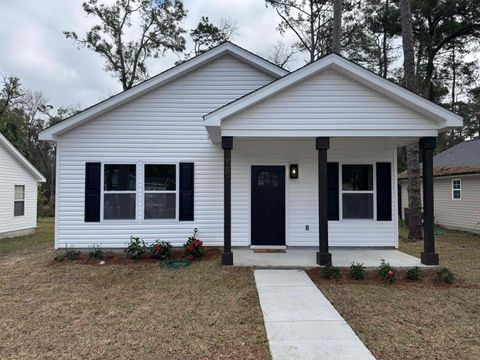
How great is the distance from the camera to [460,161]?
52.5ft

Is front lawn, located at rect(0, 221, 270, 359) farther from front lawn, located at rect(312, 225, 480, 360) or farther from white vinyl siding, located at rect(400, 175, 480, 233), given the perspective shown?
white vinyl siding, located at rect(400, 175, 480, 233)

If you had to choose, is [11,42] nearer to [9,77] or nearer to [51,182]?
[9,77]

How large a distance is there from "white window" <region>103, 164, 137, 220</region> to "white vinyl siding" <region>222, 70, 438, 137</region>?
10.1 feet

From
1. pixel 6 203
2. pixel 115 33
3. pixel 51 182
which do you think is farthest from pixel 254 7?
pixel 51 182

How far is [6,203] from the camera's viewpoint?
1289 cm

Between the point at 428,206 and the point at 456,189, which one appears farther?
the point at 456,189

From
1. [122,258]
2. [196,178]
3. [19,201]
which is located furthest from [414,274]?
[19,201]

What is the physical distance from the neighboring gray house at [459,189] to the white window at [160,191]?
12646mm

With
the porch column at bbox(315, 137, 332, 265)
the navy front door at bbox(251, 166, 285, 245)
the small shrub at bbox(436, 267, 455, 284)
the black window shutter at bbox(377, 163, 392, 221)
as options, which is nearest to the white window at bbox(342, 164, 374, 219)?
the black window shutter at bbox(377, 163, 392, 221)

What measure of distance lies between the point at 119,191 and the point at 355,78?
6041mm

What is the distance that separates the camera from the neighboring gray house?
13.9 metres

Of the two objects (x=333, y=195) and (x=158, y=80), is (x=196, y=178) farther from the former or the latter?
(x=333, y=195)

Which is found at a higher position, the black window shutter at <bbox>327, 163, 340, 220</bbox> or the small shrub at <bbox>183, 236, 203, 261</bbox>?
the black window shutter at <bbox>327, 163, 340, 220</bbox>

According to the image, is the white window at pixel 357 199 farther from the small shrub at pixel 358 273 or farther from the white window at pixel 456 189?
the white window at pixel 456 189
